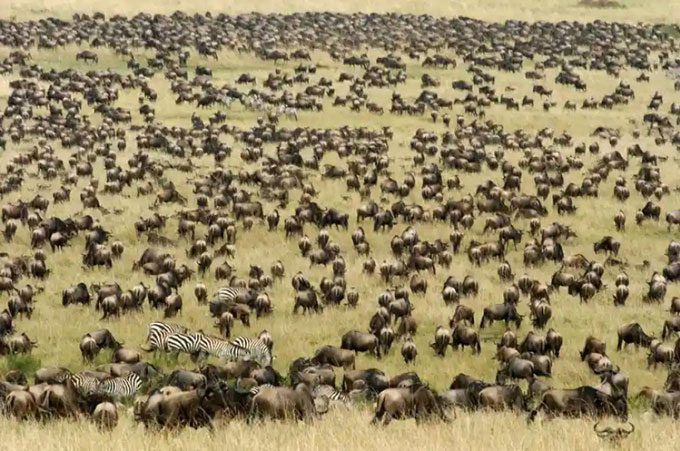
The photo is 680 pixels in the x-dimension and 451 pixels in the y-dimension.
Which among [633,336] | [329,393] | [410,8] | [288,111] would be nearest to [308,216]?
[633,336]

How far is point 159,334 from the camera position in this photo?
19.7 m

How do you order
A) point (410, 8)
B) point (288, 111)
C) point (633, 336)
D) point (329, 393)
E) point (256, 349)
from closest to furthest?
point (329, 393) → point (256, 349) → point (633, 336) → point (288, 111) → point (410, 8)

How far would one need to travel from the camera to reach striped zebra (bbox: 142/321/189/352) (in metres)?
19.5

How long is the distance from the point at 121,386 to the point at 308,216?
46.9ft

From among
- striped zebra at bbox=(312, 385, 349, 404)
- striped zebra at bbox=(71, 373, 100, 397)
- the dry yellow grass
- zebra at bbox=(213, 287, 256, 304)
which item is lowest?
zebra at bbox=(213, 287, 256, 304)

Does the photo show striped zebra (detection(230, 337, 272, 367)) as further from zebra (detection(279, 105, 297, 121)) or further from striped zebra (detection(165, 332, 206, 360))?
zebra (detection(279, 105, 297, 121))

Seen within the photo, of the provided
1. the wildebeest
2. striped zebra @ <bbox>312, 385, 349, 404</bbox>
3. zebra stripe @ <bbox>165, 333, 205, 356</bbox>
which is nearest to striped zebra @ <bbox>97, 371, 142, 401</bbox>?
zebra stripe @ <bbox>165, 333, 205, 356</bbox>

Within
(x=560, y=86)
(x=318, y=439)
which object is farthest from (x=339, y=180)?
(x=560, y=86)

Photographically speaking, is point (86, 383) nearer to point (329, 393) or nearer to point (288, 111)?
point (329, 393)

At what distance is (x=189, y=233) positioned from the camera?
29.1m

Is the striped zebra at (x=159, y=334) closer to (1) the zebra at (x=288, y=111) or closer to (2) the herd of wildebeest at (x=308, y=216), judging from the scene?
(2) the herd of wildebeest at (x=308, y=216)

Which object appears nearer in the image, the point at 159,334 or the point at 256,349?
the point at 256,349

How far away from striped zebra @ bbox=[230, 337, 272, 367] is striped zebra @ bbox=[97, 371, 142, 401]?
269 cm

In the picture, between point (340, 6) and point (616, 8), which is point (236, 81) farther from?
point (616, 8)
